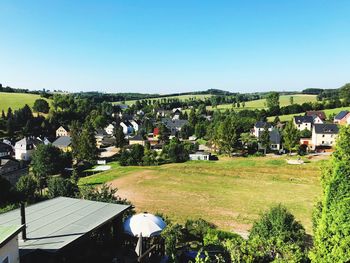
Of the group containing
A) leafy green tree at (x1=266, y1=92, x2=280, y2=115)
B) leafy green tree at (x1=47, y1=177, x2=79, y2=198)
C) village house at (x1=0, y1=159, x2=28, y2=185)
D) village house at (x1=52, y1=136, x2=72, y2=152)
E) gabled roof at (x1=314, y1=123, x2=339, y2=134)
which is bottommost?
village house at (x1=0, y1=159, x2=28, y2=185)

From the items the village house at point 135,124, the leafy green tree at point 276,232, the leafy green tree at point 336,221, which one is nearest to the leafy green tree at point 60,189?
the leafy green tree at point 276,232

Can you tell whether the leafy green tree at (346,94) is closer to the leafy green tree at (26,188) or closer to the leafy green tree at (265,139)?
the leafy green tree at (265,139)

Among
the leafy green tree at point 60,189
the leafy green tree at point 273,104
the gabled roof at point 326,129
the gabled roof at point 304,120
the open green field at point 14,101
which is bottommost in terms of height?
the leafy green tree at point 60,189

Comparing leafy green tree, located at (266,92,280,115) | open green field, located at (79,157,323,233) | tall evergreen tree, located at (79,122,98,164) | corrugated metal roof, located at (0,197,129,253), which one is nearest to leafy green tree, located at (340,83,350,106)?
leafy green tree, located at (266,92,280,115)

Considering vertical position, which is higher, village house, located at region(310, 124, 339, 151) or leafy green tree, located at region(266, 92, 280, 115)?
leafy green tree, located at region(266, 92, 280, 115)

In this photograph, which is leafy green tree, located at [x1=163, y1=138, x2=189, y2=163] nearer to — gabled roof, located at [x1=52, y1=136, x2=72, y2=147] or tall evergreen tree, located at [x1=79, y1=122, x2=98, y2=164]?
tall evergreen tree, located at [x1=79, y1=122, x2=98, y2=164]
